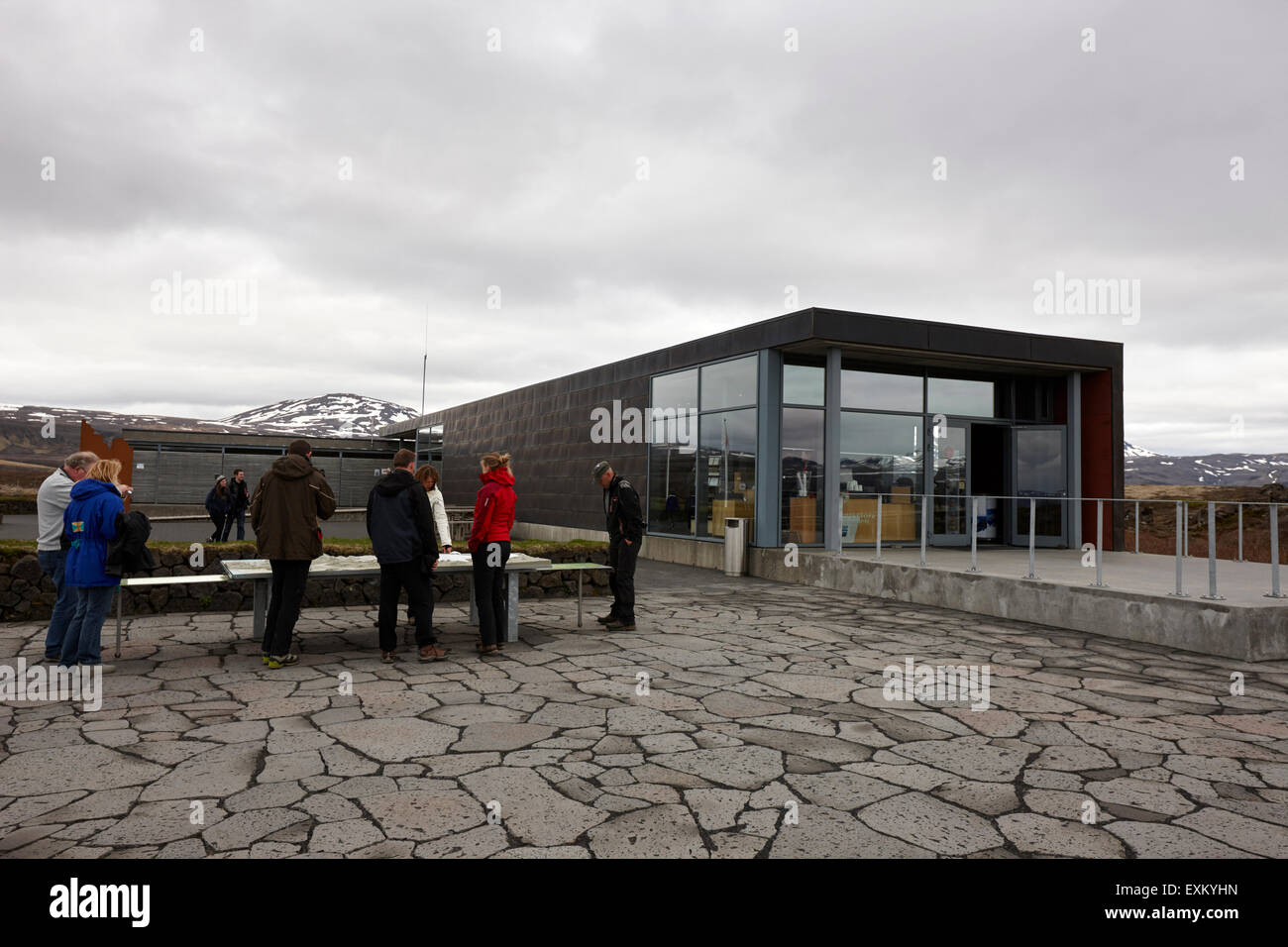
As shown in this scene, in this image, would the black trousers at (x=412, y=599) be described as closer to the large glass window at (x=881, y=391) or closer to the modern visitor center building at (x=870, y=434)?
the modern visitor center building at (x=870, y=434)

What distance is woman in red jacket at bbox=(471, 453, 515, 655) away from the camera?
22.1ft

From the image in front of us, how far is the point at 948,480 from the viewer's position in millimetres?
15047

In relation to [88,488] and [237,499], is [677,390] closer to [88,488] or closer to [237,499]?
[237,499]

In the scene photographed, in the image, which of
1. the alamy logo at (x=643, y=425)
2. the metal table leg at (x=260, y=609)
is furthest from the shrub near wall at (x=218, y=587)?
the alamy logo at (x=643, y=425)

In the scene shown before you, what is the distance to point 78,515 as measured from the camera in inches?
228

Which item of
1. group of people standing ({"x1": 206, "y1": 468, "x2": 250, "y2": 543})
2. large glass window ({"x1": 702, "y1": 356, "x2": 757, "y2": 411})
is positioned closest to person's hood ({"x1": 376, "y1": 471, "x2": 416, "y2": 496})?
large glass window ({"x1": 702, "y1": 356, "x2": 757, "y2": 411})

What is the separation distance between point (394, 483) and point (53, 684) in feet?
8.61

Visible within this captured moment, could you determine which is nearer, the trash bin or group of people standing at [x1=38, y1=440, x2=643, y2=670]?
group of people standing at [x1=38, y1=440, x2=643, y2=670]

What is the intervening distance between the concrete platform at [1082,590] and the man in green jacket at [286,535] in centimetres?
749
